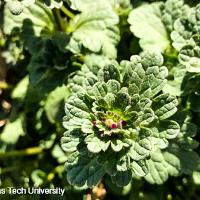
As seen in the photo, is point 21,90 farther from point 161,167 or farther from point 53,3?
point 161,167

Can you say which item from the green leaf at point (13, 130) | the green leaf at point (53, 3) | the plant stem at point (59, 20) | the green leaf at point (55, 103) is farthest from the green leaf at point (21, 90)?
the green leaf at point (53, 3)

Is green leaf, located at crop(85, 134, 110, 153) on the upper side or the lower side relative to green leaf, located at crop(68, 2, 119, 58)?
upper

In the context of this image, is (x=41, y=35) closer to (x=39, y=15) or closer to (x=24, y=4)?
(x=39, y=15)

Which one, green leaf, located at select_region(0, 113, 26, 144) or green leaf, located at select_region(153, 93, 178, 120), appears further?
green leaf, located at select_region(0, 113, 26, 144)

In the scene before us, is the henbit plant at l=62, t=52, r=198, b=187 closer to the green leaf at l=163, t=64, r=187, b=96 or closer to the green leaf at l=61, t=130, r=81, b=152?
the green leaf at l=61, t=130, r=81, b=152

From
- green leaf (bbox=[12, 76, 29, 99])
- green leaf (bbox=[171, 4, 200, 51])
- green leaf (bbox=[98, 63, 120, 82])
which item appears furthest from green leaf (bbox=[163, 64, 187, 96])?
green leaf (bbox=[12, 76, 29, 99])

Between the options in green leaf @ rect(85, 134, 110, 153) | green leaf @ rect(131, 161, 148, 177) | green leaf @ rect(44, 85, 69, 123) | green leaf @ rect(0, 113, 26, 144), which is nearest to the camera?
green leaf @ rect(85, 134, 110, 153)

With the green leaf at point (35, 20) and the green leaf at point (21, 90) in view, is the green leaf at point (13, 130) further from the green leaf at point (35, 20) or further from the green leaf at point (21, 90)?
the green leaf at point (35, 20)

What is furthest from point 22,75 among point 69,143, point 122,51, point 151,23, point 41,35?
point 69,143
